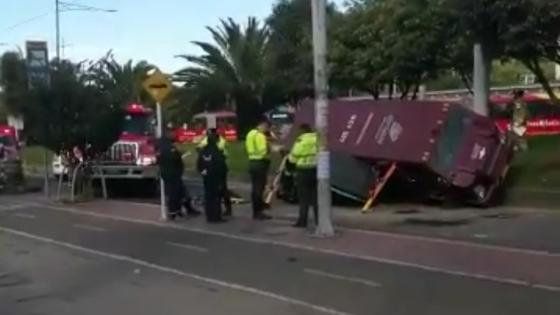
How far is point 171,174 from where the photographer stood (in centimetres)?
2078

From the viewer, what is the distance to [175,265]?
14.1 m

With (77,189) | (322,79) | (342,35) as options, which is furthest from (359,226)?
(342,35)

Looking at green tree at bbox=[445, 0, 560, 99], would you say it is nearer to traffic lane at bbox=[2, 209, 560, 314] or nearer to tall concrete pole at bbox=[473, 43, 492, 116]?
tall concrete pole at bbox=[473, 43, 492, 116]

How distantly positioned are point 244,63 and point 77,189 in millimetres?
34500

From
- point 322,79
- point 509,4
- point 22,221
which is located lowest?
point 22,221

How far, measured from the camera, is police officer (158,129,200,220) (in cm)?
2073

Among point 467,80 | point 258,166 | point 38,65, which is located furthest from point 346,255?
point 467,80

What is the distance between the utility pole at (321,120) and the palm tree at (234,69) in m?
44.7

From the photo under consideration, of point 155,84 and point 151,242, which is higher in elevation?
point 155,84

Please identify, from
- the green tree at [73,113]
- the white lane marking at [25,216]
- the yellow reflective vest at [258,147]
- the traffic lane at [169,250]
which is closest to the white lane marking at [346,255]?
the traffic lane at [169,250]

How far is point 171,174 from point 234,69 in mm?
41932

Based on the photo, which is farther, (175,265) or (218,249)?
(218,249)

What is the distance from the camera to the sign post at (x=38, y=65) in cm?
2792

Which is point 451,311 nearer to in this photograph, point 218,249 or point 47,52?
point 218,249
